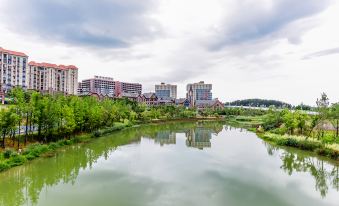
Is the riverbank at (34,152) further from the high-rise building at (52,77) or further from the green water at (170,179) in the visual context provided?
the high-rise building at (52,77)

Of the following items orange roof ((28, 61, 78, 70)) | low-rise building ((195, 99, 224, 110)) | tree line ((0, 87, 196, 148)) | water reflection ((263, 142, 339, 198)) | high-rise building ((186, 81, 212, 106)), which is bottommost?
water reflection ((263, 142, 339, 198))

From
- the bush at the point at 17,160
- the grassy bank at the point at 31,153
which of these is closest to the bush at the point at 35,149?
the grassy bank at the point at 31,153

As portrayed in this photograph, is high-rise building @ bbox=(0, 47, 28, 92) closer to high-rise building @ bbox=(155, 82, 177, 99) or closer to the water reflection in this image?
the water reflection

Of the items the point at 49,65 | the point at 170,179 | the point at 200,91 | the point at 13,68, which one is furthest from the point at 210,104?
the point at 170,179

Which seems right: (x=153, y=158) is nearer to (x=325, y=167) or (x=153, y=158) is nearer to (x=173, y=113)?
(x=325, y=167)

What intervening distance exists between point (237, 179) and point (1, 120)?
485 inches

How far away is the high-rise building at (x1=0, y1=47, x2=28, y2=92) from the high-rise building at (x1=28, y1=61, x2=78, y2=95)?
4.63 metres

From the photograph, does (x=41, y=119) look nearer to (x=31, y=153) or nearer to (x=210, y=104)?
(x=31, y=153)

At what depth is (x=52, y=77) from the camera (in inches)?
2239

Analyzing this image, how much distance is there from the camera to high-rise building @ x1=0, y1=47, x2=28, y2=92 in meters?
44.8

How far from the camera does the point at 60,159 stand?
1534 centimetres

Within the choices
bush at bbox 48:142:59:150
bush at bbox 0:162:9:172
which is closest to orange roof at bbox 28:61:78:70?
bush at bbox 48:142:59:150

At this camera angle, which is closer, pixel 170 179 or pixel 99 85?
pixel 170 179

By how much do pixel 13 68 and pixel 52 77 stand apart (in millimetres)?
10747
